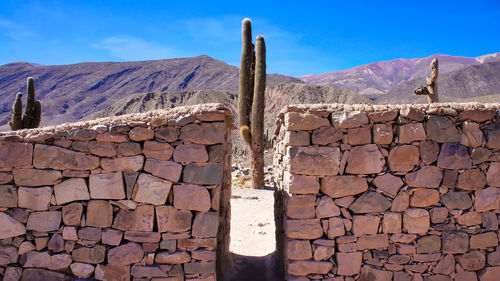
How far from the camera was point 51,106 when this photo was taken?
5384 centimetres

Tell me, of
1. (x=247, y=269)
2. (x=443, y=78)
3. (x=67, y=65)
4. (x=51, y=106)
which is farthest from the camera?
(x=67, y=65)

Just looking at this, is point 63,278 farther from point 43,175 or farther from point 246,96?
point 246,96

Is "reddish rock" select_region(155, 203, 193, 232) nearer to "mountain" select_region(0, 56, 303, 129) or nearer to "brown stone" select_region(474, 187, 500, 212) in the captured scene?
"brown stone" select_region(474, 187, 500, 212)

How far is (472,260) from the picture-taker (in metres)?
3.63

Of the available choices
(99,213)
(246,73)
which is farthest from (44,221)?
(246,73)

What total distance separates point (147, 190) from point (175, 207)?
1.14ft

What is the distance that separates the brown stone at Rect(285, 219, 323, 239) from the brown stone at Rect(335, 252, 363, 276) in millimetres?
331

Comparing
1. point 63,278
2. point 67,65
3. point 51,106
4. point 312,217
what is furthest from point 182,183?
point 67,65

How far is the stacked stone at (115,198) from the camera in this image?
3463 millimetres

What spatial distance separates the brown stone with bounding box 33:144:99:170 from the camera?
3.53 meters

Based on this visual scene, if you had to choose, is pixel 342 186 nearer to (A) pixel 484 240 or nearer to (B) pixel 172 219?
(A) pixel 484 240

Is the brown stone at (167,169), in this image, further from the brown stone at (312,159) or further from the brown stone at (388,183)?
the brown stone at (388,183)

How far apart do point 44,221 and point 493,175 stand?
4897 millimetres

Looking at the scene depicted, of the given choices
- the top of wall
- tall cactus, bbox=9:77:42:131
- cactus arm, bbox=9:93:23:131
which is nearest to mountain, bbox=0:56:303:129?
cactus arm, bbox=9:93:23:131
